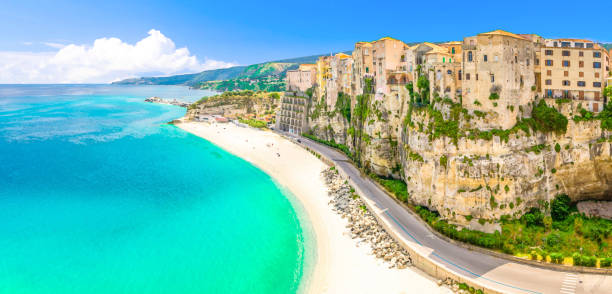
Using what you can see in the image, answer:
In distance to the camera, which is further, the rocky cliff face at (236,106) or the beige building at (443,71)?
the rocky cliff face at (236,106)

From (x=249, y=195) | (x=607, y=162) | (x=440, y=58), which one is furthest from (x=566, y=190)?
(x=249, y=195)

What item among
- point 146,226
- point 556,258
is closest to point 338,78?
point 146,226

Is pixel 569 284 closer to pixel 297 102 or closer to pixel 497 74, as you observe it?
pixel 497 74

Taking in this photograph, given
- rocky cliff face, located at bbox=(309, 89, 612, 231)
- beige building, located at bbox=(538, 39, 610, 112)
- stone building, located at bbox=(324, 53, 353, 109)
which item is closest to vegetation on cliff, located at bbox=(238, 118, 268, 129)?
stone building, located at bbox=(324, 53, 353, 109)

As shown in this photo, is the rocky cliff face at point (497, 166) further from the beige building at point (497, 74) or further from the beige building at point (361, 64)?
the beige building at point (361, 64)

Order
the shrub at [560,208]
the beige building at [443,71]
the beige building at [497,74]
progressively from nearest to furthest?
the beige building at [497,74] < the shrub at [560,208] < the beige building at [443,71]

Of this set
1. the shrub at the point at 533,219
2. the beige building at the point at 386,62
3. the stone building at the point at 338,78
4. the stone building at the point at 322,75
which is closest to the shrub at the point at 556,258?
the shrub at the point at 533,219

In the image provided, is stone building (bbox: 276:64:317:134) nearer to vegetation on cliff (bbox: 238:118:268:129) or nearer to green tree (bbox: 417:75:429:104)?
vegetation on cliff (bbox: 238:118:268:129)
